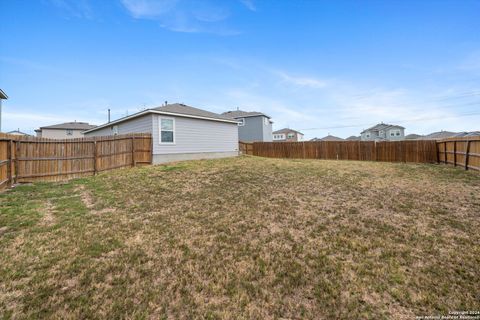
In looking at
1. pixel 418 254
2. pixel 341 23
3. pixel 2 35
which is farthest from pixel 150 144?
pixel 341 23

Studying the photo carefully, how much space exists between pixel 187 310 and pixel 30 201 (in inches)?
241

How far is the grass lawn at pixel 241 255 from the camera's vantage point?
2189 millimetres

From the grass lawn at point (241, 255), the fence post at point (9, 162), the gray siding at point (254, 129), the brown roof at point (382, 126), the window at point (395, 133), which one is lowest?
the grass lawn at point (241, 255)

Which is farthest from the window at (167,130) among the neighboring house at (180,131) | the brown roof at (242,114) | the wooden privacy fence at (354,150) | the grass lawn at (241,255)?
the brown roof at (242,114)

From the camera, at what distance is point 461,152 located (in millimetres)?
10383

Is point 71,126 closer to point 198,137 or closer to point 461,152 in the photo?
point 198,137

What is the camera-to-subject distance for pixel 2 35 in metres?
9.40

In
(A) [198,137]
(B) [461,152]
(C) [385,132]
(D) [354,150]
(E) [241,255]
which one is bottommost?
(E) [241,255]

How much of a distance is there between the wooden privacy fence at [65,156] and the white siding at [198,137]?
3.16 feet

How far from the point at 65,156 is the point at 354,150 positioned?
62.4ft

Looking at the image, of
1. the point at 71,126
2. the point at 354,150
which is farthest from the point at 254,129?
the point at 71,126

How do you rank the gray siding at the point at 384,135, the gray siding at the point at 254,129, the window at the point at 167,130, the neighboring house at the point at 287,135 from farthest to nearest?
the neighboring house at the point at 287,135, the gray siding at the point at 384,135, the gray siding at the point at 254,129, the window at the point at 167,130

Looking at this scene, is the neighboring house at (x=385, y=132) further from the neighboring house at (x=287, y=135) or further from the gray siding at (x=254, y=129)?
the gray siding at (x=254, y=129)

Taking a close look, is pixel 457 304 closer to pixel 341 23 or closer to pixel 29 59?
pixel 341 23
